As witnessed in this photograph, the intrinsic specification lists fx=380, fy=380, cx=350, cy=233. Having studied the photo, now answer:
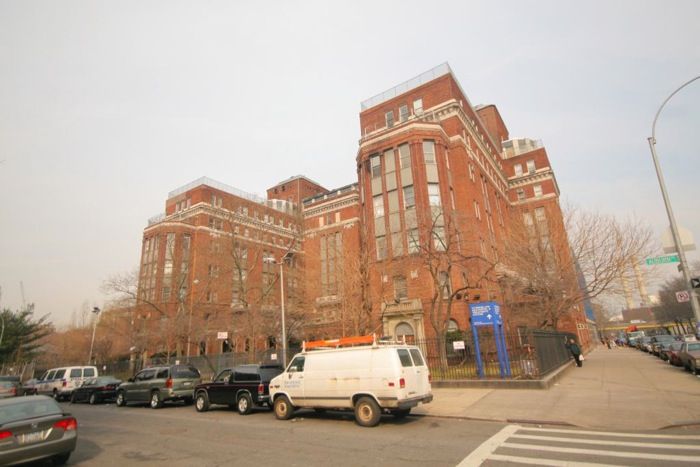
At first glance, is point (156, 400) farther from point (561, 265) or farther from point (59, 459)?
point (561, 265)

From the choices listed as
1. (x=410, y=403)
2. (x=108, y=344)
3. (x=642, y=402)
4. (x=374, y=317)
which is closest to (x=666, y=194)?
(x=642, y=402)

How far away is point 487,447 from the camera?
7785 millimetres

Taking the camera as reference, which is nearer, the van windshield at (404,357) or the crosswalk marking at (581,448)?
the crosswalk marking at (581,448)

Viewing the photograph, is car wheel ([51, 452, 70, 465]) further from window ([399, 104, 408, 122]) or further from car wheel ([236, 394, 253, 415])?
window ([399, 104, 408, 122])

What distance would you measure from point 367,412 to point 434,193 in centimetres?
2685

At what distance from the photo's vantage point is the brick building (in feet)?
89.5

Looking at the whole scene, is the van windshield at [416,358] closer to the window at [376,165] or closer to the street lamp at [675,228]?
the street lamp at [675,228]

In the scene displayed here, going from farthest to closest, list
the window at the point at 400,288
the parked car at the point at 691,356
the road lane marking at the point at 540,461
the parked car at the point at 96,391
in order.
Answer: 1. the window at the point at 400,288
2. the parked car at the point at 96,391
3. the parked car at the point at 691,356
4. the road lane marking at the point at 540,461

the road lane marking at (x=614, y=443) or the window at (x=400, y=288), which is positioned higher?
the window at (x=400, y=288)

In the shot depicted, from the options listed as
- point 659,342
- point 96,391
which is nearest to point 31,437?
point 96,391

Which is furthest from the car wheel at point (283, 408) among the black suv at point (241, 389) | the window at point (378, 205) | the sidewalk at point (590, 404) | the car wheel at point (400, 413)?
the window at point (378, 205)

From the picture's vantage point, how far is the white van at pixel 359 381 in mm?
10492

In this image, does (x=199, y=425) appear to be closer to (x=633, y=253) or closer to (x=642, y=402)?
(x=642, y=402)

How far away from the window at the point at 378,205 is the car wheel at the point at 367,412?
26853mm
